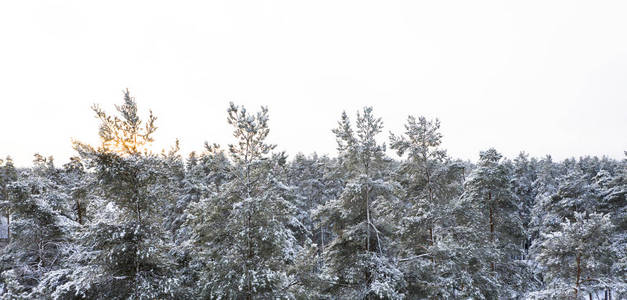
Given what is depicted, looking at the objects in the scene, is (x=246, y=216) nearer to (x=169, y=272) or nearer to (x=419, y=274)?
(x=169, y=272)

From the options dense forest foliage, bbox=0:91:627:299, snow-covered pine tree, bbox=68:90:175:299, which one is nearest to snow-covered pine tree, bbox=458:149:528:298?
dense forest foliage, bbox=0:91:627:299

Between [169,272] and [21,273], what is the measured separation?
29.3 feet

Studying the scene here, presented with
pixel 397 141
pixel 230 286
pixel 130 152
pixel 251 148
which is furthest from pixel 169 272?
pixel 397 141

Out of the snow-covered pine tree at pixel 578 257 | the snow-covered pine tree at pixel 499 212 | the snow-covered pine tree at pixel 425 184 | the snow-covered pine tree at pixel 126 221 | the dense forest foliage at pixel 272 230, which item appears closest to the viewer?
the snow-covered pine tree at pixel 126 221

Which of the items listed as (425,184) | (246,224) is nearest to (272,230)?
(246,224)

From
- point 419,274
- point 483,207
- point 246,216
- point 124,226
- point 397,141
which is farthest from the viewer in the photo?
point 483,207

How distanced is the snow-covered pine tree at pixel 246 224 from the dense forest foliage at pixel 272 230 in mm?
40

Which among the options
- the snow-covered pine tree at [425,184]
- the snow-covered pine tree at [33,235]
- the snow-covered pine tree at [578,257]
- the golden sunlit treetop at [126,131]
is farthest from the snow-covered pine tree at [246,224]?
the snow-covered pine tree at [578,257]

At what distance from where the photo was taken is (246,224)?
9648 millimetres

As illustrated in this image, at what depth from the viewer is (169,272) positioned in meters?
9.09

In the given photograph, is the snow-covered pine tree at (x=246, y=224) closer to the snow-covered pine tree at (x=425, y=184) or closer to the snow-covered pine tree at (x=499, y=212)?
the snow-covered pine tree at (x=425, y=184)

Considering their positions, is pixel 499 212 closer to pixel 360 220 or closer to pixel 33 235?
pixel 360 220

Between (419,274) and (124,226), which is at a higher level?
(124,226)

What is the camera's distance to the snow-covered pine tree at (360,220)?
11586 mm
